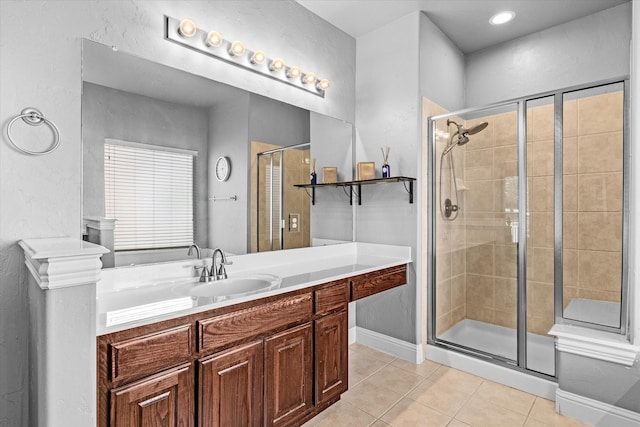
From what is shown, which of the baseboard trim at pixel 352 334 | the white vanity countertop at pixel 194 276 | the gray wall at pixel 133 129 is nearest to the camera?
the white vanity countertop at pixel 194 276

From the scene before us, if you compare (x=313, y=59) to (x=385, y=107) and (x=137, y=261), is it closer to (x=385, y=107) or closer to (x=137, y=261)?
(x=385, y=107)

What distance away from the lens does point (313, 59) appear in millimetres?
2682

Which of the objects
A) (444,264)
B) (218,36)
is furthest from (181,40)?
(444,264)

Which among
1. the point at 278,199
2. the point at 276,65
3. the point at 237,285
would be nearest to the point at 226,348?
the point at 237,285

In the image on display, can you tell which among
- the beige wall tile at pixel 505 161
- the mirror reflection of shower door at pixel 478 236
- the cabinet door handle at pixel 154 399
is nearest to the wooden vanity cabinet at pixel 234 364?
the cabinet door handle at pixel 154 399

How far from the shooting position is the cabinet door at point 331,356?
1.89m

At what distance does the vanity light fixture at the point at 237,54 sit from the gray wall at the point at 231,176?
0.23 metres

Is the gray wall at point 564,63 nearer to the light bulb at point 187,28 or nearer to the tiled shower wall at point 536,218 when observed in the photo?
the tiled shower wall at point 536,218

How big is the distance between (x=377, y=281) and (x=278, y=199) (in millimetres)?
894

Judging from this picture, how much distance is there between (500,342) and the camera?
248cm

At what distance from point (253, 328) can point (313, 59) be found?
6.77ft

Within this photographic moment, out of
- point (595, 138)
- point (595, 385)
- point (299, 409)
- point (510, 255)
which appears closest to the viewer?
point (299, 409)

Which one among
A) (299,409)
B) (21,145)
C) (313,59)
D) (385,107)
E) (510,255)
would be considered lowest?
(299,409)

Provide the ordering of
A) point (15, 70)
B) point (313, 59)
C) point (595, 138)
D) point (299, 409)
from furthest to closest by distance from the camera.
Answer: point (313, 59)
point (595, 138)
point (299, 409)
point (15, 70)
